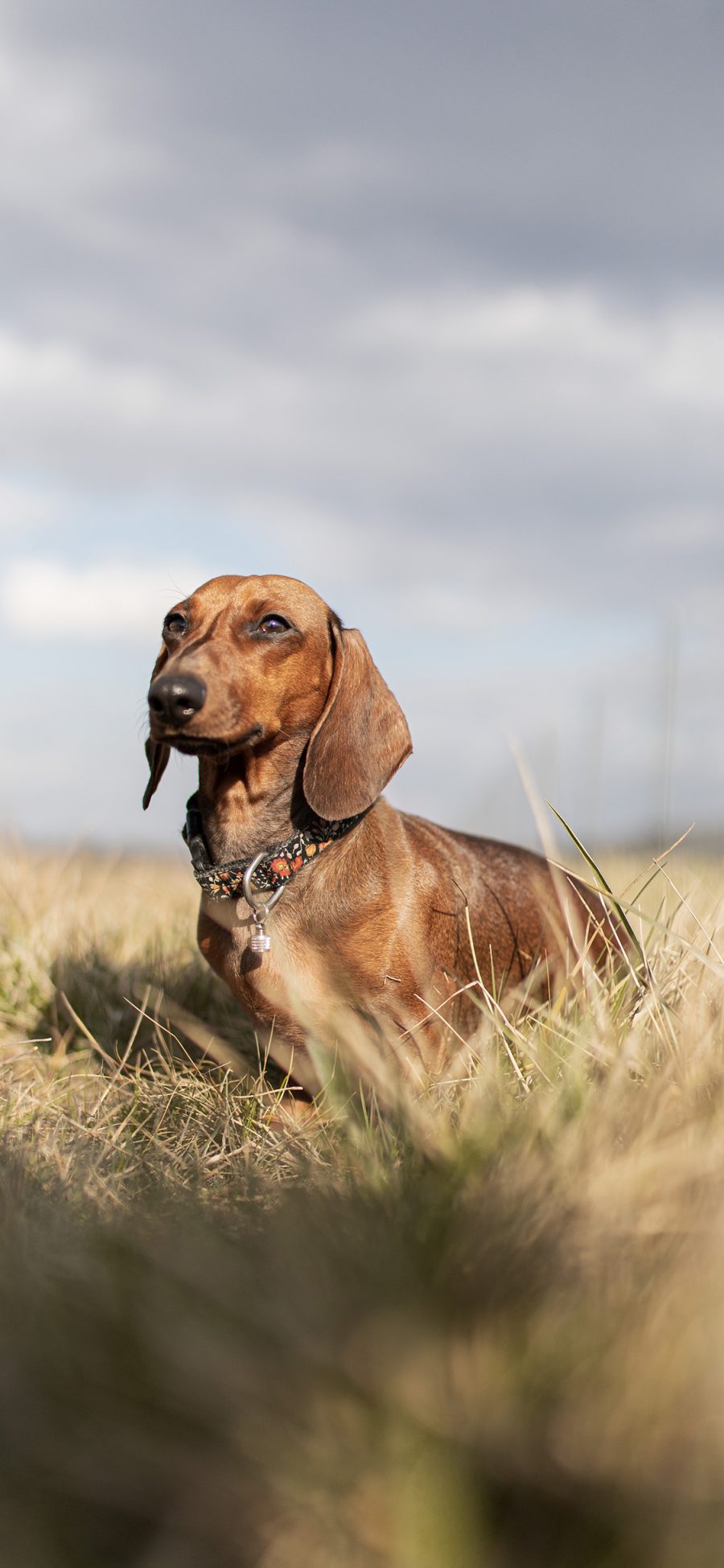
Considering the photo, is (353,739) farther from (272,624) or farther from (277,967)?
(277,967)

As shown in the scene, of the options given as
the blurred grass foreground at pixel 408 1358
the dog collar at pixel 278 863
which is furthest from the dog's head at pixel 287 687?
the blurred grass foreground at pixel 408 1358

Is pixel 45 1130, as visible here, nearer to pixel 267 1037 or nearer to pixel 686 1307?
pixel 267 1037

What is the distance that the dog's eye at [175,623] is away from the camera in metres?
3.46

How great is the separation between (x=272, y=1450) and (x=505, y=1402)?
0.32m

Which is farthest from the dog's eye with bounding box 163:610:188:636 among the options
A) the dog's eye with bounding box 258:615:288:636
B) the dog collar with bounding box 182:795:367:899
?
the dog collar with bounding box 182:795:367:899

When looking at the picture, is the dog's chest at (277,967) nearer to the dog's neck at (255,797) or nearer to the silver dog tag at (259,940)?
the silver dog tag at (259,940)

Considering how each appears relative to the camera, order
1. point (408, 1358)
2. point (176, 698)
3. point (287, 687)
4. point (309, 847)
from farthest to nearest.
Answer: point (309, 847) → point (287, 687) → point (176, 698) → point (408, 1358)

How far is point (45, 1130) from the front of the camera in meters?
3.41

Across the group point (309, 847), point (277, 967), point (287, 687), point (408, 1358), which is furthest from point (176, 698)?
point (408, 1358)

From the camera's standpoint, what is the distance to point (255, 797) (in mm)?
3486

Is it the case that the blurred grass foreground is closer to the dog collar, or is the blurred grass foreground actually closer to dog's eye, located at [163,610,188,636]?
the dog collar

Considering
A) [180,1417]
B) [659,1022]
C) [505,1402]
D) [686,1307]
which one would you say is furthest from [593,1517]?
[659,1022]

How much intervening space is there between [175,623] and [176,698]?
0.64m

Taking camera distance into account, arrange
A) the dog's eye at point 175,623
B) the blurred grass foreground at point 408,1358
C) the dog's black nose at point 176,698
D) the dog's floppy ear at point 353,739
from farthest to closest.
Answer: the dog's eye at point 175,623, the dog's floppy ear at point 353,739, the dog's black nose at point 176,698, the blurred grass foreground at point 408,1358
